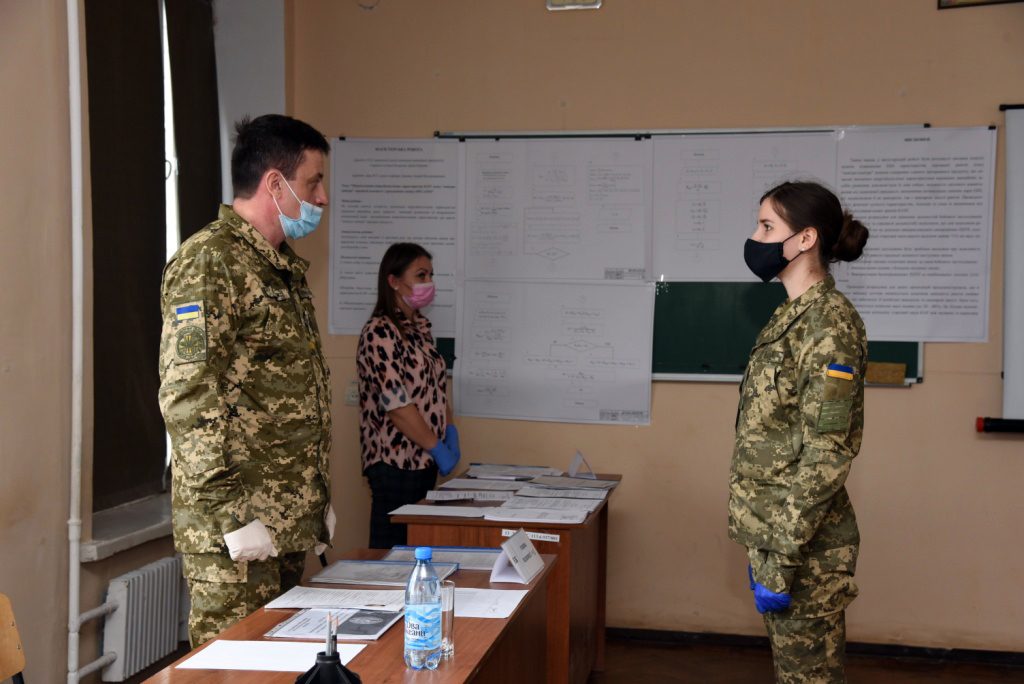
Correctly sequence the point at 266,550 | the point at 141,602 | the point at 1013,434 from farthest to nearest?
1. the point at 1013,434
2. the point at 141,602
3. the point at 266,550

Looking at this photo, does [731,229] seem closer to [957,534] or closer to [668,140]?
[668,140]

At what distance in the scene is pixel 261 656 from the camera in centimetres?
163

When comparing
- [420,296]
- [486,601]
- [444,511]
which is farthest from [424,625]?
[420,296]

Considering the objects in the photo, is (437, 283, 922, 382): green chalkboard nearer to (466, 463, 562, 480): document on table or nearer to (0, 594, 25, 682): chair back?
(466, 463, 562, 480): document on table

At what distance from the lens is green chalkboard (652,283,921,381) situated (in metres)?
4.05

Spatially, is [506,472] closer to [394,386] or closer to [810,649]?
[394,386]

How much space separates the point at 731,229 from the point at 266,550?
8.78 feet

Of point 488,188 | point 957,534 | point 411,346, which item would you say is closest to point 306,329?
point 411,346

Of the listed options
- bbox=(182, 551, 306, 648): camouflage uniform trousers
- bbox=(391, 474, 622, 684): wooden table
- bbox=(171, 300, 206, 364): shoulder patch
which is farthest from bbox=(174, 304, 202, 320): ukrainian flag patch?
bbox=(391, 474, 622, 684): wooden table

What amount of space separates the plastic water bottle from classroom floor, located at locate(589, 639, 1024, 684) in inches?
87.9

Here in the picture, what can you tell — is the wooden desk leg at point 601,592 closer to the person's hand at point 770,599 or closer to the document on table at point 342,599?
the person's hand at point 770,599

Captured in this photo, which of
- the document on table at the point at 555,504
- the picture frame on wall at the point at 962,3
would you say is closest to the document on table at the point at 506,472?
the document on table at the point at 555,504

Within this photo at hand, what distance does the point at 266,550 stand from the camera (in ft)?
6.59

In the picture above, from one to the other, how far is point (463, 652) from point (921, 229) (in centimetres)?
302
